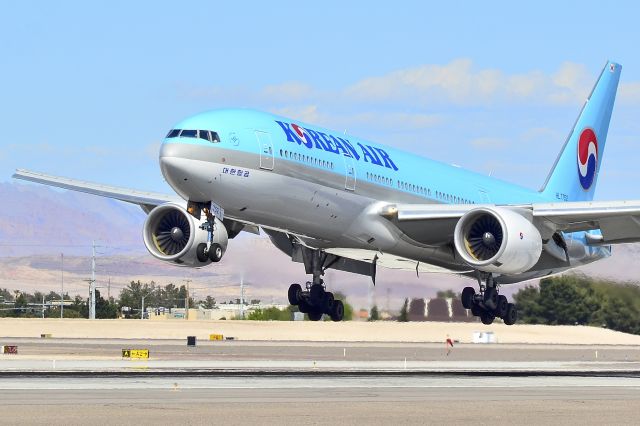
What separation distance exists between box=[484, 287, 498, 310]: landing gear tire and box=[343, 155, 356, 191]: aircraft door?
32.4 feet

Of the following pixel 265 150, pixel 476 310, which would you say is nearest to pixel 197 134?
pixel 265 150

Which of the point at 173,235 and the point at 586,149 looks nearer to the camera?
the point at 173,235

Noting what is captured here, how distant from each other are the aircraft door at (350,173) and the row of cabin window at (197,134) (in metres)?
6.61

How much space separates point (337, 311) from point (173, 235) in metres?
8.25

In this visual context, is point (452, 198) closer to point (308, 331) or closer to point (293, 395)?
point (293, 395)

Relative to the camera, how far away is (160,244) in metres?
52.2

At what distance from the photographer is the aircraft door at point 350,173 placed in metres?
48.9

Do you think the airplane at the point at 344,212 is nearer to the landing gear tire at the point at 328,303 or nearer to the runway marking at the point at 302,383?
the landing gear tire at the point at 328,303

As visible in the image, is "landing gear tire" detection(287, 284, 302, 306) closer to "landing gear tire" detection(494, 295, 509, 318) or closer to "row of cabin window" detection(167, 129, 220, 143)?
"landing gear tire" detection(494, 295, 509, 318)

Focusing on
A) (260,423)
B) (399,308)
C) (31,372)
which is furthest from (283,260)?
(260,423)

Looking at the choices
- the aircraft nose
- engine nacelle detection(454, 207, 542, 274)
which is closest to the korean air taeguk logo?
engine nacelle detection(454, 207, 542, 274)

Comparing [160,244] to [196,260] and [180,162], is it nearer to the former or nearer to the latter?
[196,260]

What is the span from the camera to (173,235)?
2036 inches

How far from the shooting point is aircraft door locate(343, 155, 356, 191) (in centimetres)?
4894
